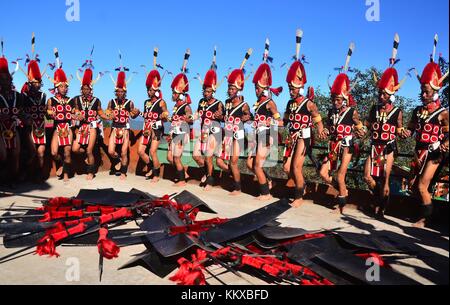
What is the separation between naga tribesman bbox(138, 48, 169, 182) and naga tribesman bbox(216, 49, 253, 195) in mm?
1820

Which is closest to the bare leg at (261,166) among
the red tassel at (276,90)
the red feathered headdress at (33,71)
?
the red tassel at (276,90)

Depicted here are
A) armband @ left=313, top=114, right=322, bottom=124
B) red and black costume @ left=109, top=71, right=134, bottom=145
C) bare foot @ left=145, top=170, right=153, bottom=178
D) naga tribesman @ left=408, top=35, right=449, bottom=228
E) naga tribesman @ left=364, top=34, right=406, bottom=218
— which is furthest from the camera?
bare foot @ left=145, top=170, right=153, bottom=178

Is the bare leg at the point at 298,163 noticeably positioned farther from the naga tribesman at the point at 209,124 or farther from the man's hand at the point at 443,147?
the man's hand at the point at 443,147

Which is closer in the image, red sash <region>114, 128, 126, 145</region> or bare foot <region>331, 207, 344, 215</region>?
bare foot <region>331, 207, 344, 215</region>

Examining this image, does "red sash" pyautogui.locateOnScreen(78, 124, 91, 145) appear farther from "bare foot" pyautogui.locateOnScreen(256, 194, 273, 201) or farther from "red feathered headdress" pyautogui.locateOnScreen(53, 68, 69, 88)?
"bare foot" pyautogui.locateOnScreen(256, 194, 273, 201)

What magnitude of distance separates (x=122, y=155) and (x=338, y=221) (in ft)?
17.8

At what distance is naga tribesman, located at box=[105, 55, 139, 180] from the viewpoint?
9148 millimetres

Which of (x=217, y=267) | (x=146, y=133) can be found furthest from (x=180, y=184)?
(x=217, y=267)

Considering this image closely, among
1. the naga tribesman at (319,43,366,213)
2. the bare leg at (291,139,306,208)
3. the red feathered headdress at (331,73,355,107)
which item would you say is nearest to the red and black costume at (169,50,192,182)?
the bare leg at (291,139,306,208)

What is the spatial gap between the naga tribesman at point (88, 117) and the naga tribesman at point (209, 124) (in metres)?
2.37

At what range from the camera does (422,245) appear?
4719 millimetres

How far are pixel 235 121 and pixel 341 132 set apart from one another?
2163mm

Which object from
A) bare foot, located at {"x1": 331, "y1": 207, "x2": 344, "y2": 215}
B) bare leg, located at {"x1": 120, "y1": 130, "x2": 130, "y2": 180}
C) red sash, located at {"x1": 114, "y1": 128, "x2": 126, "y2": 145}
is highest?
red sash, located at {"x1": 114, "y1": 128, "x2": 126, "y2": 145}

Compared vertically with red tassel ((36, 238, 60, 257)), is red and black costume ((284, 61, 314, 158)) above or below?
above
